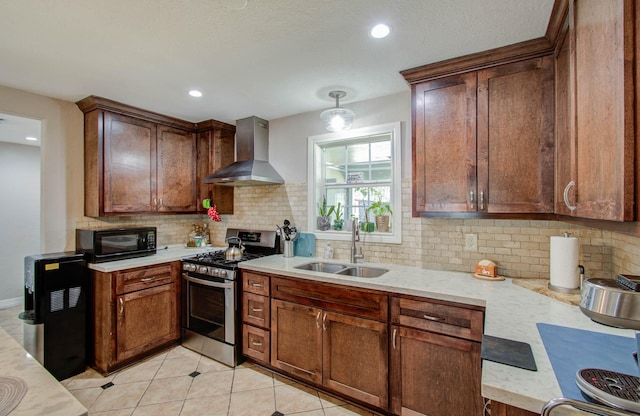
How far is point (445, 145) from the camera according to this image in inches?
86.3

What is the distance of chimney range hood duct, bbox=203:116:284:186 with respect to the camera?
3.23m

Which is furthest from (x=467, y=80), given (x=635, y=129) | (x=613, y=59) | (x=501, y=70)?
(x=635, y=129)

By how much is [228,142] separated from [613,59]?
3615 millimetres

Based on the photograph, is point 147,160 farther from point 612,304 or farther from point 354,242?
point 612,304

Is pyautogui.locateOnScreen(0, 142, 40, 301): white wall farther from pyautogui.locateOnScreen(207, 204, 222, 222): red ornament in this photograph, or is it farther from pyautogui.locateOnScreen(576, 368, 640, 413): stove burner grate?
pyautogui.locateOnScreen(576, 368, 640, 413): stove burner grate

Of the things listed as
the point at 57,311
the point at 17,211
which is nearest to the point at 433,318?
the point at 57,311

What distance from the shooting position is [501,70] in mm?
2027

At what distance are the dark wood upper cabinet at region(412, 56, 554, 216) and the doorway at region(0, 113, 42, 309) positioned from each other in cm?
503

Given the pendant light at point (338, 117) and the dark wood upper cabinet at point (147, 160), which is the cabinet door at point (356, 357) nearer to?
the pendant light at point (338, 117)

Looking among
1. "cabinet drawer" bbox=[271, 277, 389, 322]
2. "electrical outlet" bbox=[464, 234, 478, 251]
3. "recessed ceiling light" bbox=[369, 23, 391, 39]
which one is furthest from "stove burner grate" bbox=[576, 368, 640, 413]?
"recessed ceiling light" bbox=[369, 23, 391, 39]

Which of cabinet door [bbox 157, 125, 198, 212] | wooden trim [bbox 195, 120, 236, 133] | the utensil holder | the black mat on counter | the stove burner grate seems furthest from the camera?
wooden trim [bbox 195, 120, 236, 133]

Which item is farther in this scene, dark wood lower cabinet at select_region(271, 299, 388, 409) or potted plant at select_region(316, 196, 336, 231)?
potted plant at select_region(316, 196, 336, 231)

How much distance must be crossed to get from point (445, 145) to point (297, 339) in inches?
74.5

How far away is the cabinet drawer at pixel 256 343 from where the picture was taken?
2658mm
